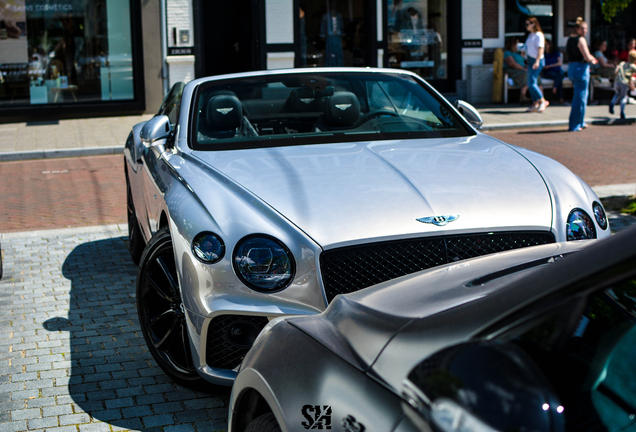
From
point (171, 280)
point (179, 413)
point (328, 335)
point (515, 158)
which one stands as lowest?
point (179, 413)

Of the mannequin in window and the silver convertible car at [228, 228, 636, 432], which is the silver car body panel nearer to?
the silver convertible car at [228, 228, 636, 432]

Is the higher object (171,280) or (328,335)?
(328,335)

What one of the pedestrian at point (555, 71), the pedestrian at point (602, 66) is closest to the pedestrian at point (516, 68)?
the pedestrian at point (555, 71)

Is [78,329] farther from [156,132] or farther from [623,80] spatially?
[623,80]

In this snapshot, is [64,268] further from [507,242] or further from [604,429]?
[604,429]

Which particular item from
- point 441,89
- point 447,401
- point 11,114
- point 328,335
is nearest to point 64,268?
point 328,335

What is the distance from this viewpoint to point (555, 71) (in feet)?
61.4

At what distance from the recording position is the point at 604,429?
1.25 metres

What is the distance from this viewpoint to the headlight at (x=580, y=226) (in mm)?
3350

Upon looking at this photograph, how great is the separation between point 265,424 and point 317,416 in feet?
0.97

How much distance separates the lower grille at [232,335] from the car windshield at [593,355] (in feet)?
6.07

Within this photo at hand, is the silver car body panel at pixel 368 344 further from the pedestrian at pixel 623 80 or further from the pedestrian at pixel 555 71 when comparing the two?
the pedestrian at pixel 555 71

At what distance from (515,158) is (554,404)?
2849mm

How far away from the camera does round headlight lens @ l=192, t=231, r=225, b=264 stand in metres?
3.11
